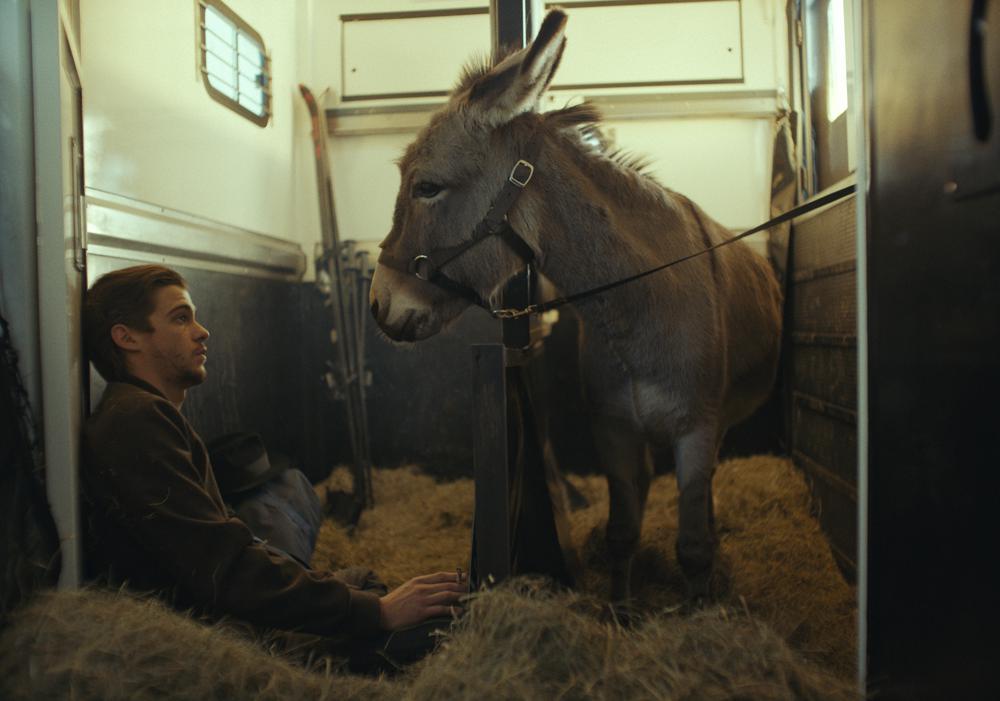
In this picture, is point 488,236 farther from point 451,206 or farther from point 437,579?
point 437,579

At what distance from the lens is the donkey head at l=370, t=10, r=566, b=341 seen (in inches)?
75.9

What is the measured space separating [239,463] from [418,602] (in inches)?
33.3

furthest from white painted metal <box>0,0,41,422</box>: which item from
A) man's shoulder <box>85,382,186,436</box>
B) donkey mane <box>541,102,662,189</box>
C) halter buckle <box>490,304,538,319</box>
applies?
donkey mane <box>541,102,662,189</box>

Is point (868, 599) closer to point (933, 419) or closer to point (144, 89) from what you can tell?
point (933, 419)

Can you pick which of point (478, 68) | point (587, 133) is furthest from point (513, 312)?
point (478, 68)

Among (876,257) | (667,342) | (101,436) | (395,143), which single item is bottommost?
(101,436)

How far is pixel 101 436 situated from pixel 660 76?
6.32 ft

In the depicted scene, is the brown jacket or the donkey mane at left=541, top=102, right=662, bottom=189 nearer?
the brown jacket

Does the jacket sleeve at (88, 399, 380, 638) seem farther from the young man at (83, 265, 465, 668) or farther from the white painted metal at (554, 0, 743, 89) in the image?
the white painted metal at (554, 0, 743, 89)

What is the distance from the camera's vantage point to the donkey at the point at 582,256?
1.93 meters

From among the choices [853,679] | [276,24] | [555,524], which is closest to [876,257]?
[853,679]

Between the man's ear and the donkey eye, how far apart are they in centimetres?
84

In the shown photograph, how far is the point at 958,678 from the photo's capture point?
3.79 ft

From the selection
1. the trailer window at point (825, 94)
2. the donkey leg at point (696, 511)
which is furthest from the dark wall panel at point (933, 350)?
the donkey leg at point (696, 511)
